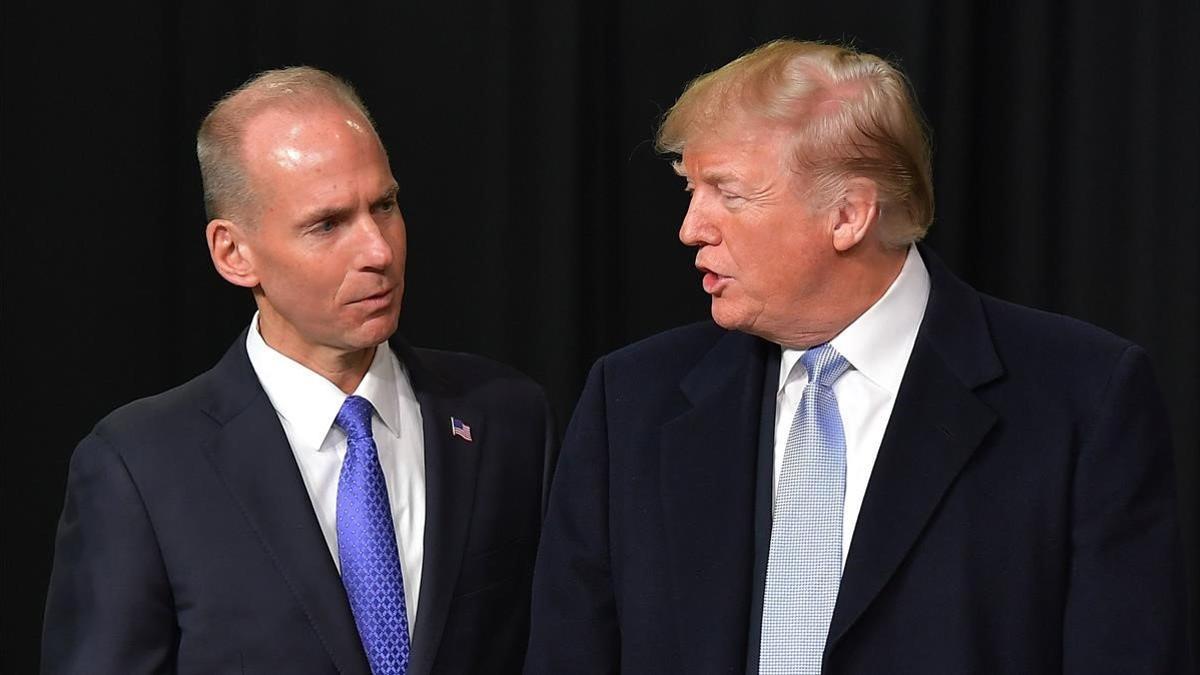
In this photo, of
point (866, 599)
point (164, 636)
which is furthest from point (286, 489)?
point (866, 599)

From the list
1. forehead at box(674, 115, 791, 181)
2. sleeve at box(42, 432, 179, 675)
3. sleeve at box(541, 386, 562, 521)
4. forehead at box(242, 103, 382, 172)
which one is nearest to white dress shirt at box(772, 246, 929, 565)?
forehead at box(674, 115, 791, 181)

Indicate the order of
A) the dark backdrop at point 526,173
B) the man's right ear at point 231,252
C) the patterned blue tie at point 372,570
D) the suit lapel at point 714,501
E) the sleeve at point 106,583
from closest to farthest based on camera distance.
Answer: the suit lapel at point 714,501
the sleeve at point 106,583
the patterned blue tie at point 372,570
the man's right ear at point 231,252
the dark backdrop at point 526,173

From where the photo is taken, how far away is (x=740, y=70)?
2283 mm

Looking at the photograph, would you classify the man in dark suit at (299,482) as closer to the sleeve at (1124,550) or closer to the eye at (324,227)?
the eye at (324,227)

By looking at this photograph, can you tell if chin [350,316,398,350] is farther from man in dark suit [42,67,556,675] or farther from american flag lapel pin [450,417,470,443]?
american flag lapel pin [450,417,470,443]

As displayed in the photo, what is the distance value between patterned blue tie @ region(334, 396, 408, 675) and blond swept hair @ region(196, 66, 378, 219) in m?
0.42

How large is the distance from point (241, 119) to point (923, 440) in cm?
105

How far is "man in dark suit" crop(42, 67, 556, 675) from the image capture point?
7.73 feet

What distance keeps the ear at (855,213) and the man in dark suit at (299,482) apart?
0.62m

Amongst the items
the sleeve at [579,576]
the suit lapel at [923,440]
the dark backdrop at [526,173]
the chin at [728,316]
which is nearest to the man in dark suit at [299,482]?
the sleeve at [579,576]

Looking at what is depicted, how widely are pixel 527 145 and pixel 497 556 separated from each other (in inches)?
50.7

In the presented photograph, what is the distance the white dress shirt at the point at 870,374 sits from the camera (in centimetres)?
223

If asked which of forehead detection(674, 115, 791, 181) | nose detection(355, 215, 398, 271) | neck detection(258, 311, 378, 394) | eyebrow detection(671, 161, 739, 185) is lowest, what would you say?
neck detection(258, 311, 378, 394)

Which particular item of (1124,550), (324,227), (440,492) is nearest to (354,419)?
(440,492)
